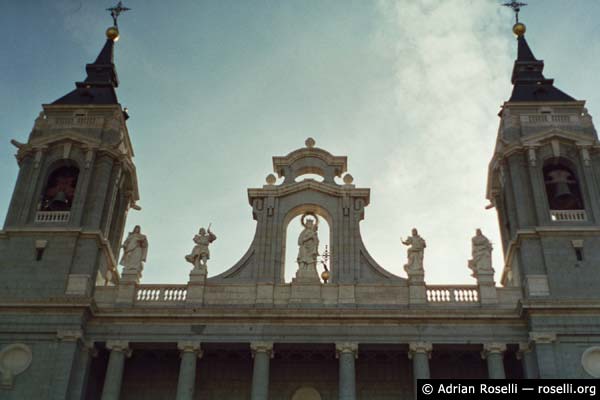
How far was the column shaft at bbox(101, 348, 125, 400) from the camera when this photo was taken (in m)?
28.6

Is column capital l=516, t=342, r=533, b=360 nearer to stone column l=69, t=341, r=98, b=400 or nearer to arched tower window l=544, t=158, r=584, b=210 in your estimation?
arched tower window l=544, t=158, r=584, b=210

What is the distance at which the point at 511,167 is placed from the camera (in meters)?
33.5

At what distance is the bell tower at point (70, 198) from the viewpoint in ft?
102

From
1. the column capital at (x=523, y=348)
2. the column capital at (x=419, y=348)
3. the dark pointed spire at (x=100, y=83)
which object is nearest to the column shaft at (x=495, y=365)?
the column capital at (x=523, y=348)

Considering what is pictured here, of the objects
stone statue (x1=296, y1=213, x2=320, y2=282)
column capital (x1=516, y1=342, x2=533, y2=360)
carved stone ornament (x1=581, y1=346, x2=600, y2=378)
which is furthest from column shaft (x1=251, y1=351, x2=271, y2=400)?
carved stone ornament (x1=581, y1=346, x2=600, y2=378)

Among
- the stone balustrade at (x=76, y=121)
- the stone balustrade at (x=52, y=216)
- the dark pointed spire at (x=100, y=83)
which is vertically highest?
the dark pointed spire at (x=100, y=83)

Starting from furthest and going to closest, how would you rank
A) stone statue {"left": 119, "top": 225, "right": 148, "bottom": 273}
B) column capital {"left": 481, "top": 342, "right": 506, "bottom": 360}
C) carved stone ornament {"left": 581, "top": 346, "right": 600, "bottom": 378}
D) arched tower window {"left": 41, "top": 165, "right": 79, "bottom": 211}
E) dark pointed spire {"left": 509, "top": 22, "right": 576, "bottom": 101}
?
1. dark pointed spire {"left": 509, "top": 22, "right": 576, "bottom": 101}
2. arched tower window {"left": 41, "top": 165, "right": 79, "bottom": 211}
3. stone statue {"left": 119, "top": 225, "right": 148, "bottom": 273}
4. column capital {"left": 481, "top": 342, "right": 506, "bottom": 360}
5. carved stone ornament {"left": 581, "top": 346, "right": 600, "bottom": 378}

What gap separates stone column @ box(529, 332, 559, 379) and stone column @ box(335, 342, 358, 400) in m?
5.89

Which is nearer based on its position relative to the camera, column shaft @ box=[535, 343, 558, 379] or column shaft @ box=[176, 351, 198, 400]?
column shaft @ box=[535, 343, 558, 379]

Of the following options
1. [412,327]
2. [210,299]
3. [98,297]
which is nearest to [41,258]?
[98,297]

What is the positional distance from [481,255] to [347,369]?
21.9 feet

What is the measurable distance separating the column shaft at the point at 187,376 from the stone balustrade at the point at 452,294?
333 inches

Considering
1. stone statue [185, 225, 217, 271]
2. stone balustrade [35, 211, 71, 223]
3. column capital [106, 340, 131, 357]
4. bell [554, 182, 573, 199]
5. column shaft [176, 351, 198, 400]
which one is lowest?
column shaft [176, 351, 198, 400]

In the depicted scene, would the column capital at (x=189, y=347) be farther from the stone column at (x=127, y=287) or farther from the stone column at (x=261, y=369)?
the stone column at (x=127, y=287)
